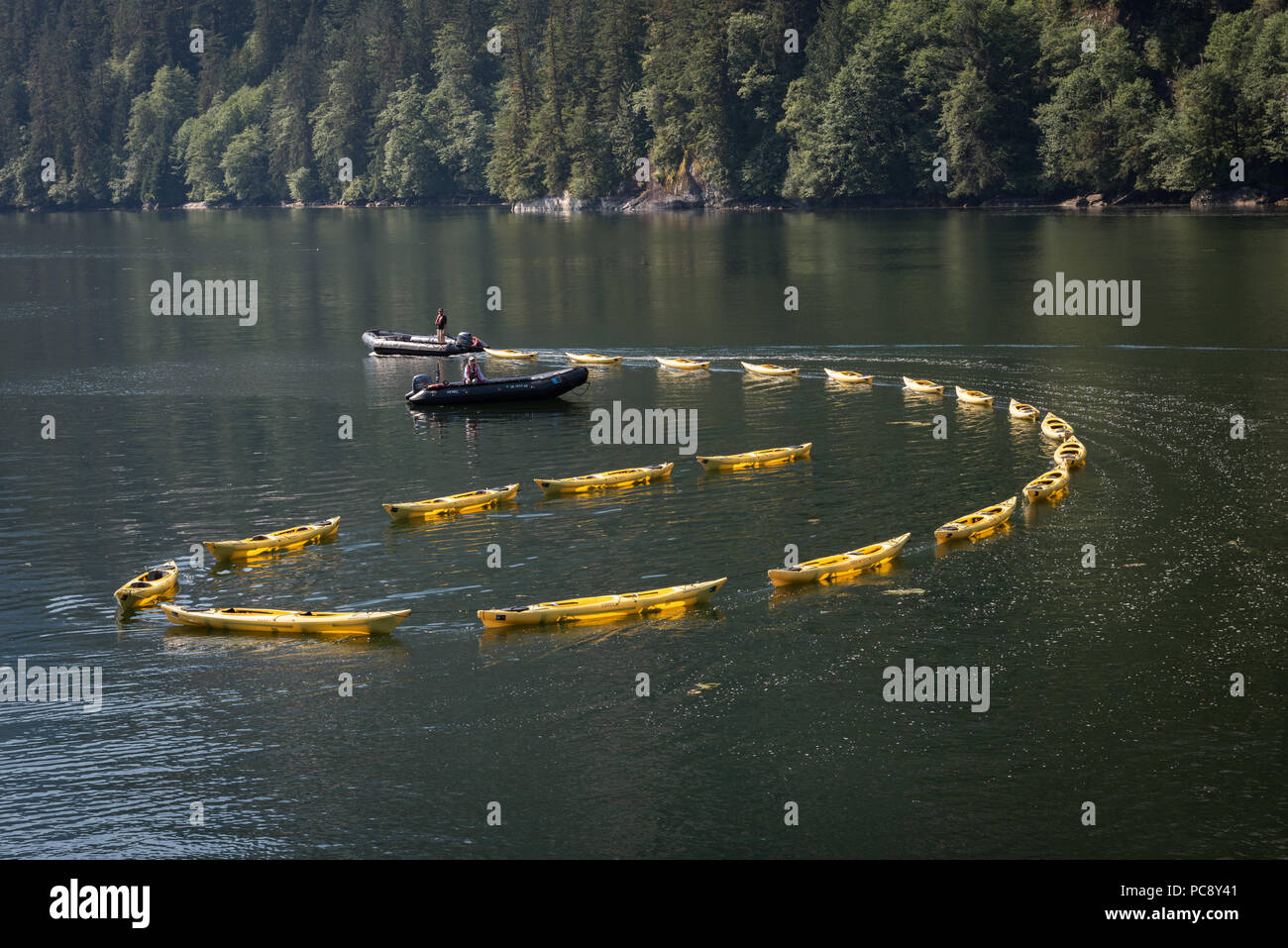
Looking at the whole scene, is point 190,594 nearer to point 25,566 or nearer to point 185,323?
point 25,566

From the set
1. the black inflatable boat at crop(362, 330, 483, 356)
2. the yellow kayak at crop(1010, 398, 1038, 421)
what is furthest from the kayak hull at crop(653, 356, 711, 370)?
the yellow kayak at crop(1010, 398, 1038, 421)

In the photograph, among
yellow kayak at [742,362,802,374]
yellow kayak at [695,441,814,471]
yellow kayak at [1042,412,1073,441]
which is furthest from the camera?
yellow kayak at [742,362,802,374]

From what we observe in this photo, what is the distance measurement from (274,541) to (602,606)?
46.1 feet

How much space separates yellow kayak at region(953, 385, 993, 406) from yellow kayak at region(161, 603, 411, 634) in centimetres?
3925

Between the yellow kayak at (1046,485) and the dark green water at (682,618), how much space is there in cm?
73

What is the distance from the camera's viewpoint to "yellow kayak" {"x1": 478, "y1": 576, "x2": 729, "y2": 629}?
140 feet

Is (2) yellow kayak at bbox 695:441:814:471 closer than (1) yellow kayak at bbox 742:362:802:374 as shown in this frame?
Yes

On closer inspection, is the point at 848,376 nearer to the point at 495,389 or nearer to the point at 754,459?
the point at 495,389

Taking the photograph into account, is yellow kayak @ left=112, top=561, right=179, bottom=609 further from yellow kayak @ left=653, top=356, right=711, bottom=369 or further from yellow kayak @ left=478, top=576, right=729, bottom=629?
yellow kayak @ left=653, top=356, right=711, bottom=369

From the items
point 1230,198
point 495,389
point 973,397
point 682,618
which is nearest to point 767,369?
point 973,397

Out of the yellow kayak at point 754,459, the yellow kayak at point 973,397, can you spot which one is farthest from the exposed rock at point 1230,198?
the yellow kayak at point 754,459

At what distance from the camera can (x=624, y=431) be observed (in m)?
70.2

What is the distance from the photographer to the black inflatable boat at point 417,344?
93.4 metres

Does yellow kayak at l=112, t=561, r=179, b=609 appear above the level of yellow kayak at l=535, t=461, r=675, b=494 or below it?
below
